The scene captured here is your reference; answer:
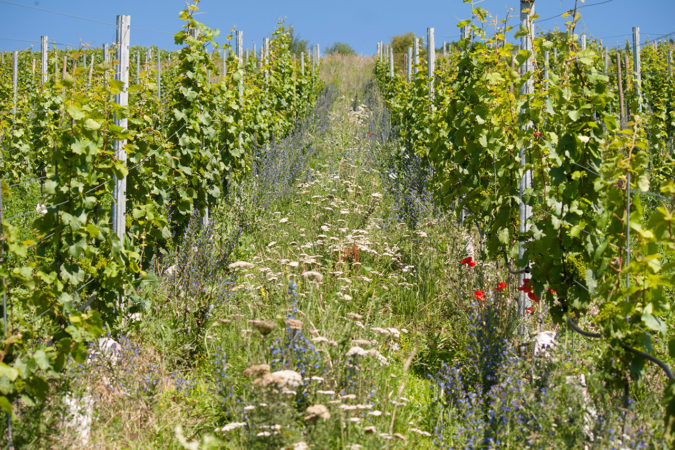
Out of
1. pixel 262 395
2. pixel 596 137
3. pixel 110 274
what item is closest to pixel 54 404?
pixel 110 274

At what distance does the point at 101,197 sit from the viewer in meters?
3.27

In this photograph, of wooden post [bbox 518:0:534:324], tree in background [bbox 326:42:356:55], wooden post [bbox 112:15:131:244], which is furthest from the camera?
tree in background [bbox 326:42:356:55]

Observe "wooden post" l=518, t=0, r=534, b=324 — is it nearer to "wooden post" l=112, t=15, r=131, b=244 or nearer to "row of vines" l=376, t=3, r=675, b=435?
"row of vines" l=376, t=3, r=675, b=435

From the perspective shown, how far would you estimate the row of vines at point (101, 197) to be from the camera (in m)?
2.62

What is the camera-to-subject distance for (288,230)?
20.8 ft

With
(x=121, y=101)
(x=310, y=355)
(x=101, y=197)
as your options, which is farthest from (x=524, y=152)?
(x=121, y=101)

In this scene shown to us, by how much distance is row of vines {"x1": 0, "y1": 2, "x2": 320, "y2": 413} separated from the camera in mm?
2625

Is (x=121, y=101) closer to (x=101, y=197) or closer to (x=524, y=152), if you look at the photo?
(x=101, y=197)

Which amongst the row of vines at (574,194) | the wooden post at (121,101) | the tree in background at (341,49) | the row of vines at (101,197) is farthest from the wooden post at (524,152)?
the tree in background at (341,49)

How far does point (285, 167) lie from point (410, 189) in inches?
79.4

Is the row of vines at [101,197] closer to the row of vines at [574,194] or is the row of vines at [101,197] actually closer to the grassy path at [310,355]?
the grassy path at [310,355]

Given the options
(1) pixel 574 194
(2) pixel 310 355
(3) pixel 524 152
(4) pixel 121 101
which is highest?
(4) pixel 121 101

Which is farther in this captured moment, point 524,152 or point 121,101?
point 121,101

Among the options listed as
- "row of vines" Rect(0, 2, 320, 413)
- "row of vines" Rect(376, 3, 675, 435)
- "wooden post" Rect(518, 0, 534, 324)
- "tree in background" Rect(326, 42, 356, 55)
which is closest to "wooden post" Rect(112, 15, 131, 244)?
"row of vines" Rect(0, 2, 320, 413)
